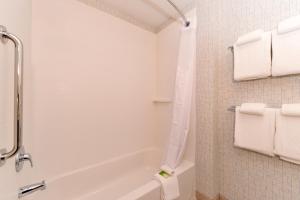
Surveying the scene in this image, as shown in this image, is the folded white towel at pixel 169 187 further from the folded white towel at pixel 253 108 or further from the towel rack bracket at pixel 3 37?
the towel rack bracket at pixel 3 37

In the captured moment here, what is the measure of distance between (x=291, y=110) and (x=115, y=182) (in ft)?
5.82

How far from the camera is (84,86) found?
163 cm

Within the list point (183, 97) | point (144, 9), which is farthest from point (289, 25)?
point (144, 9)

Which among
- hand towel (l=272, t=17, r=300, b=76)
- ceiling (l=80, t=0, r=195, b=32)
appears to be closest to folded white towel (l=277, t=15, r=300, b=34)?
hand towel (l=272, t=17, r=300, b=76)

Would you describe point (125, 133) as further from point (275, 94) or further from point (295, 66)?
point (295, 66)

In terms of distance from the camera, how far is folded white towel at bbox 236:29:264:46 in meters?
1.20

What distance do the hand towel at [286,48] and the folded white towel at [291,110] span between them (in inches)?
8.3

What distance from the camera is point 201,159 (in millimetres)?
1638

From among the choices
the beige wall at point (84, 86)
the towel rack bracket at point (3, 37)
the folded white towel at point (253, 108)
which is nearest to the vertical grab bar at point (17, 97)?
the towel rack bracket at point (3, 37)

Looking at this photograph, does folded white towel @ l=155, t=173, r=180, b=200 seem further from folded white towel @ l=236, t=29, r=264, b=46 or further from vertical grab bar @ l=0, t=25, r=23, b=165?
folded white towel @ l=236, t=29, r=264, b=46

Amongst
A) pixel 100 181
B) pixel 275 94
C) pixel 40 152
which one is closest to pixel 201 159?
pixel 275 94

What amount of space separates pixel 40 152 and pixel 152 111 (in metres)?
1.35

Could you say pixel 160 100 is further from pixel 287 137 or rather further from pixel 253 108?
pixel 287 137

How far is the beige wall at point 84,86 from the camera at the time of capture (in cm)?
140
